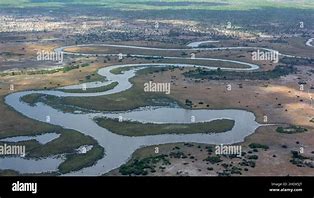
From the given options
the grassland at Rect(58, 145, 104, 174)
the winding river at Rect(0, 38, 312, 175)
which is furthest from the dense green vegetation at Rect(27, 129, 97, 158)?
the grassland at Rect(58, 145, 104, 174)

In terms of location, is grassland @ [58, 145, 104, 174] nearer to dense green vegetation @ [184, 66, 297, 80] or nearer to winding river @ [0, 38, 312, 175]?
winding river @ [0, 38, 312, 175]

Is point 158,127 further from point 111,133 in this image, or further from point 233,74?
point 233,74

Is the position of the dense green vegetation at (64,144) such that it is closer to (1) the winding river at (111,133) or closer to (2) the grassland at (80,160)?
(1) the winding river at (111,133)

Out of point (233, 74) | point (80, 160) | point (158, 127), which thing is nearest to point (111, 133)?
point (158, 127)

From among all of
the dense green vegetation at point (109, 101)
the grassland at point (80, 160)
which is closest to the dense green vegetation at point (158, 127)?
the dense green vegetation at point (109, 101)

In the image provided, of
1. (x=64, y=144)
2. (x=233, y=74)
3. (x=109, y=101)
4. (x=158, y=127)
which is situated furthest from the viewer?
(x=233, y=74)

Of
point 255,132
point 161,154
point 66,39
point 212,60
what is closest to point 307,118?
point 255,132
